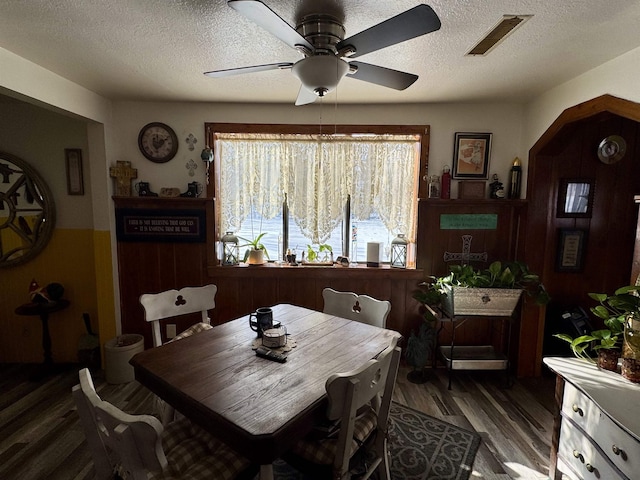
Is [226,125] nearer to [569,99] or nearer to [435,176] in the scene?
[435,176]

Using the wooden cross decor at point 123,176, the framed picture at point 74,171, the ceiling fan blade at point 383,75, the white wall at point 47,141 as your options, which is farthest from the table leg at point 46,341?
the ceiling fan blade at point 383,75

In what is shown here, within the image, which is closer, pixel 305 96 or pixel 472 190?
pixel 305 96

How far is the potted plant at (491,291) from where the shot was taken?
2.49 metres

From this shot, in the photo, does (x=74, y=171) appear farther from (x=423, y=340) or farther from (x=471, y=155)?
(x=471, y=155)

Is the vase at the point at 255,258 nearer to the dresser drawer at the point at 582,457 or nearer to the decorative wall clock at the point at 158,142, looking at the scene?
the decorative wall clock at the point at 158,142

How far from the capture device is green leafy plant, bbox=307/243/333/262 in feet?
9.91

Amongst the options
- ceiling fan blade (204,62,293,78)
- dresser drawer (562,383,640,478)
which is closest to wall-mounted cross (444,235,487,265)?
dresser drawer (562,383,640,478)

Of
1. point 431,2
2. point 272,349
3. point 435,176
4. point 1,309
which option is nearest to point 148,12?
point 431,2

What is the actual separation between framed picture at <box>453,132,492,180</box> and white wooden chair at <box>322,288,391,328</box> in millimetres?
1471

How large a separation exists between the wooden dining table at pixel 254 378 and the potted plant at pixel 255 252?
102cm

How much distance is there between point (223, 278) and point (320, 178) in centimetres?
125

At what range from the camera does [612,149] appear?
95.1 inches

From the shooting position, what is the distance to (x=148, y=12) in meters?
1.42

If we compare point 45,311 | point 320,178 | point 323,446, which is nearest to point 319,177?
Result: point 320,178
